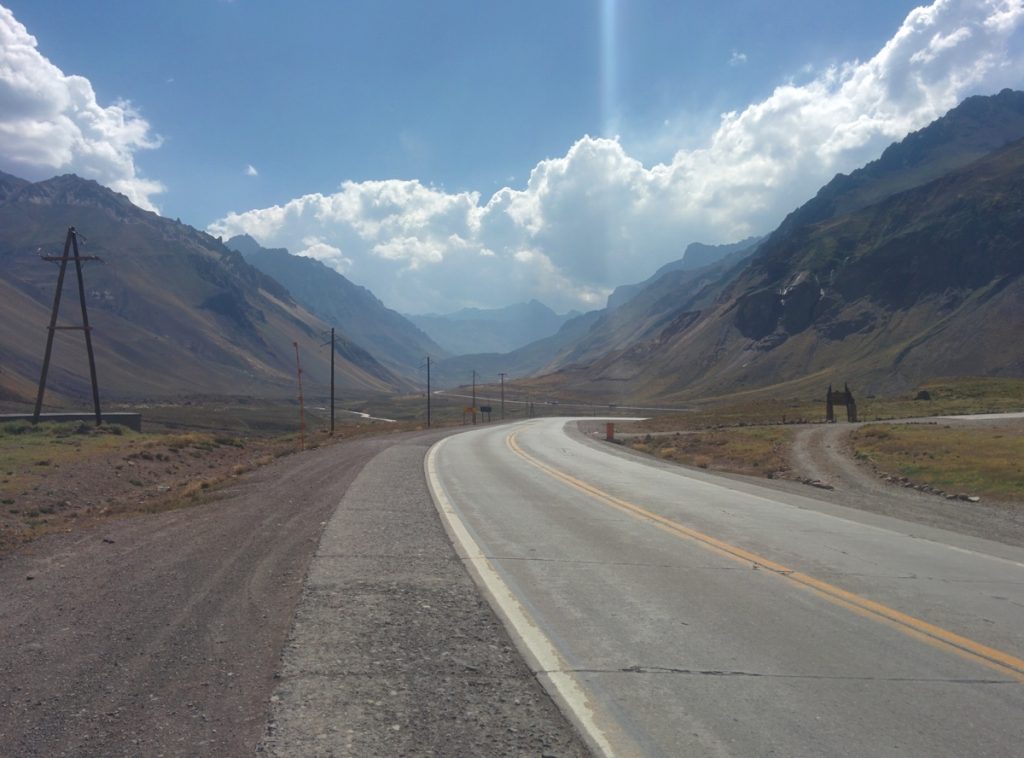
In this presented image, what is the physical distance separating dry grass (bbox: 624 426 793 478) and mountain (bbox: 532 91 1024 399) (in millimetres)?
91062

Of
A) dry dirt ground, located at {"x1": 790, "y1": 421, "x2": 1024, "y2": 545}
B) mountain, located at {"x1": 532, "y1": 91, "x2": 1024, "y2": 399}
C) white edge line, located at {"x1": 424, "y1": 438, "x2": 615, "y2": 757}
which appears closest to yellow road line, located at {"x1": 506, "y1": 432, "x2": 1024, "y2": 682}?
white edge line, located at {"x1": 424, "y1": 438, "x2": 615, "y2": 757}

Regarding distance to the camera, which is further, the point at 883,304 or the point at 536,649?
the point at 883,304

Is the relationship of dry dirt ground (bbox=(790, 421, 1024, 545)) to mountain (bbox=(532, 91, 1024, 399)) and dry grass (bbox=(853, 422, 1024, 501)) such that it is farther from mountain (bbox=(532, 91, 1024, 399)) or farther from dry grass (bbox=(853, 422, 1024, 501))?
mountain (bbox=(532, 91, 1024, 399))

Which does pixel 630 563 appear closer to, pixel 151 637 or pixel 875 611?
pixel 875 611

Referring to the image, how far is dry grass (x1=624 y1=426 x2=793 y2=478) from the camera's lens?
24.8 m

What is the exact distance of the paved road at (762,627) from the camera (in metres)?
4.26

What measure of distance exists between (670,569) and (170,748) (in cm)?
548

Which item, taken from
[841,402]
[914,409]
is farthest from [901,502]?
[914,409]

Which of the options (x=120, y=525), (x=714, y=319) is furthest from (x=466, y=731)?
(x=714, y=319)

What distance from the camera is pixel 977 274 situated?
136125 millimetres

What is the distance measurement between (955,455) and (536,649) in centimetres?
2063

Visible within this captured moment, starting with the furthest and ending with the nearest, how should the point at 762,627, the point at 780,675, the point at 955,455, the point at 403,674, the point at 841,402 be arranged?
the point at 841,402 → the point at 955,455 → the point at 762,627 → the point at 780,675 → the point at 403,674

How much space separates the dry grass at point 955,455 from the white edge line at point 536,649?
42.3ft

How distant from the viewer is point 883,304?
14712cm
